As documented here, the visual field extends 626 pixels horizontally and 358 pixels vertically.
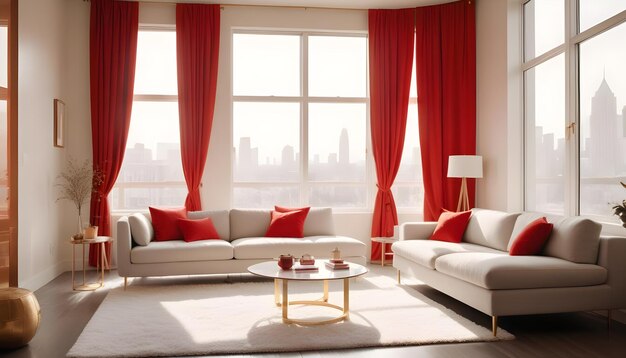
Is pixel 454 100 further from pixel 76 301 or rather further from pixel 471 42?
pixel 76 301

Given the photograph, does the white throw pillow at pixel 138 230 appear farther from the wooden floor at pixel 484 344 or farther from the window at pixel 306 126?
the window at pixel 306 126

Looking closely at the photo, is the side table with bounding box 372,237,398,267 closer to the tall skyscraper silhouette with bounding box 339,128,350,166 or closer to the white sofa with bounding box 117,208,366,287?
the white sofa with bounding box 117,208,366,287

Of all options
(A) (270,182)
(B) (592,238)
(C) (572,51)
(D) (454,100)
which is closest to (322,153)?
(A) (270,182)

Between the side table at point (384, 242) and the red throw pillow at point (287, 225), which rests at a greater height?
the red throw pillow at point (287, 225)

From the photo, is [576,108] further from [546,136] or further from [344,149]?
[344,149]

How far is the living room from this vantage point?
3.98 metres

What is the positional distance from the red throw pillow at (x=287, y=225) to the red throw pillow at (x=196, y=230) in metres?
0.66

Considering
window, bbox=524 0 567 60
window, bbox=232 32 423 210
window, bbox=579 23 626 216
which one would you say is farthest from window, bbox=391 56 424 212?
window, bbox=579 23 626 216

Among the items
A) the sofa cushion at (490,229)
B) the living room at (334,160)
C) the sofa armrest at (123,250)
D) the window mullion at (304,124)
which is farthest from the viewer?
the window mullion at (304,124)

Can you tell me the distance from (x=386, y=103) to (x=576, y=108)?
8.28 ft

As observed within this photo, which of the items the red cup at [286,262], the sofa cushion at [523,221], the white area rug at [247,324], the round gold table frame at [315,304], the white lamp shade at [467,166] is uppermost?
the white lamp shade at [467,166]

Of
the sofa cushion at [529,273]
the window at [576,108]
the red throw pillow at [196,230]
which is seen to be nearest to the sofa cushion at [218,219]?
the red throw pillow at [196,230]

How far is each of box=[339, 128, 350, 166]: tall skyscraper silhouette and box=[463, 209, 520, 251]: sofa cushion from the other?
81.7 inches

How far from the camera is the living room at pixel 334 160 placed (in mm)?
3977
